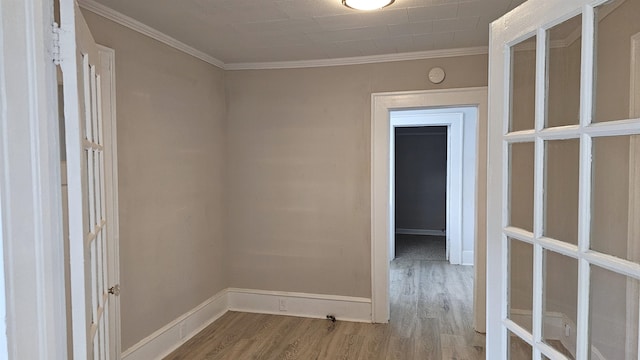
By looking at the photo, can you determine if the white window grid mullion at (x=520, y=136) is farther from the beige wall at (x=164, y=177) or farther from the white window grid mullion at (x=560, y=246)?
the beige wall at (x=164, y=177)

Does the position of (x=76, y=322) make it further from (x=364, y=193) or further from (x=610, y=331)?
(x=364, y=193)

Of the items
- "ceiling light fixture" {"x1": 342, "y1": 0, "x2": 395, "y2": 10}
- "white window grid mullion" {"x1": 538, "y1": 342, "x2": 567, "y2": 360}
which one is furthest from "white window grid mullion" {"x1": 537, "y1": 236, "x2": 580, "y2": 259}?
"ceiling light fixture" {"x1": 342, "y1": 0, "x2": 395, "y2": 10}

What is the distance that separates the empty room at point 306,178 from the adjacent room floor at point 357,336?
1.0 inches

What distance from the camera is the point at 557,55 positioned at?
1185 millimetres

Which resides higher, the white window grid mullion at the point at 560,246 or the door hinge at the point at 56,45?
the door hinge at the point at 56,45

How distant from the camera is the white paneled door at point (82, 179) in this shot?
1077 mm

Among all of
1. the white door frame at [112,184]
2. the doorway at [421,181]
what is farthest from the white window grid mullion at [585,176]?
the doorway at [421,181]

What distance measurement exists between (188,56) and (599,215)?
10.4 feet

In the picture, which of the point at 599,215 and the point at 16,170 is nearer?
the point at 16,170

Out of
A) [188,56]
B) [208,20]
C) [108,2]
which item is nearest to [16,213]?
[108,2]

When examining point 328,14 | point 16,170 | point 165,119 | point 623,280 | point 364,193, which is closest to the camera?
point 16,170

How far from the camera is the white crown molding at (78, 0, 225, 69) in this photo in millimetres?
2425

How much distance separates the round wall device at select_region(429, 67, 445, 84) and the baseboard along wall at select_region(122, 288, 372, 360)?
2.08 metres

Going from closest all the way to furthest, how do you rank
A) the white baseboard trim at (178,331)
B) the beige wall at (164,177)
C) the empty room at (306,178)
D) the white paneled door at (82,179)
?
the empty room at (306,178) → the white paneled door at (82,179) → the beige wall at (164,177) → the white baseboard trim at (178,331)
